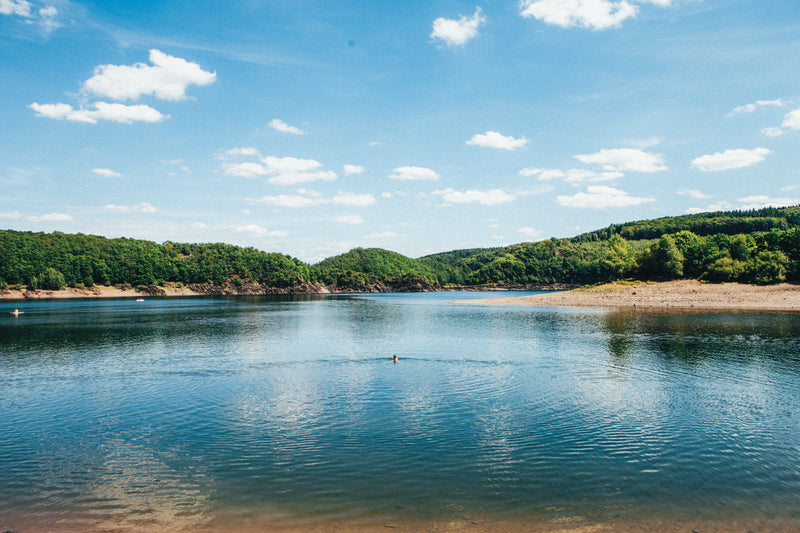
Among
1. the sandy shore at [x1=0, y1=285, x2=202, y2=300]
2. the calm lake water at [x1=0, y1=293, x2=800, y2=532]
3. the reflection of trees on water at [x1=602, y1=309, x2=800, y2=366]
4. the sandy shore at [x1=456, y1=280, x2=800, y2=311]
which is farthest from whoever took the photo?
the sandy shore at [x1=0, y1=285, x2=202, y2=300]

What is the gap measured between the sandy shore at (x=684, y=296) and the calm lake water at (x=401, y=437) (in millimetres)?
46401

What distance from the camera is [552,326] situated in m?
53.1

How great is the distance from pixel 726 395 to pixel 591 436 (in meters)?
10.1

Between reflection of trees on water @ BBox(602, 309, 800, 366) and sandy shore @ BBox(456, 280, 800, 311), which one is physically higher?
sandy shore @ BBox(456, 280, 800, 311)

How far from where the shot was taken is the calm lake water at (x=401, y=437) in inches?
449

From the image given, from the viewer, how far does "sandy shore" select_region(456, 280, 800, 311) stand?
240ft

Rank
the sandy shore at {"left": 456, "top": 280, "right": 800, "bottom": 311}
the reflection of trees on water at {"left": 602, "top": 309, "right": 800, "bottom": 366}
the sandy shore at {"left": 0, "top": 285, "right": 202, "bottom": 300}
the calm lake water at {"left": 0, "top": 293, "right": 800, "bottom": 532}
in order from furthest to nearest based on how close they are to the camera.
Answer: the sandy shore at {"left": 0, "top": 285, "right": 202, "bottom": 300}, the sandy shore at {"left": 456, "top": 280, "right": 800, "bottom": 311}, the reflection of trees on water at {"left": 602, "top": 309, "right": 800, "bottom": 366}, the calm lake water at {"left": 0, "top": 293, "right": 800, "bottom": 532}

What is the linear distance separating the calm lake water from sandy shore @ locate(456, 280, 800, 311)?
46.4 m

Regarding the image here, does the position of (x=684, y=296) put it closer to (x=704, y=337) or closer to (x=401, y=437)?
(x=704, y=337)

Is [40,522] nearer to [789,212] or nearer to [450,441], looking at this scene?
[450,441]

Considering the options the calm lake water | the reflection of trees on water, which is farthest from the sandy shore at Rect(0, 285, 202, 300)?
the reflection of trees on water

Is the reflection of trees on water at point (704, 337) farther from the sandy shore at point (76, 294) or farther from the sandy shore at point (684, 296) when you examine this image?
the sandy shore at point (76, 294)

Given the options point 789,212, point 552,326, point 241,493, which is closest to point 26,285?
point 552,326

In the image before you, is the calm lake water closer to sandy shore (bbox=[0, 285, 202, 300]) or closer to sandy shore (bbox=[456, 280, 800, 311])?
sandy shore (bbox=[456, 280, 800, 311])
